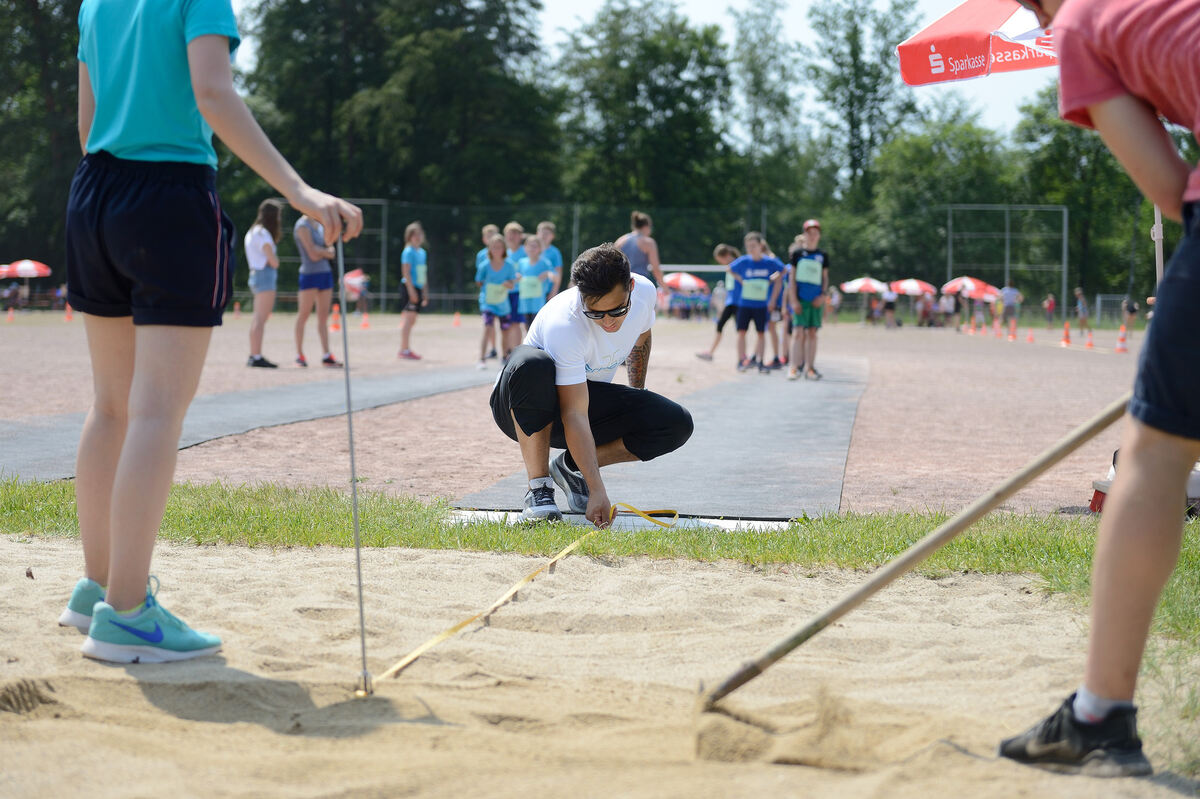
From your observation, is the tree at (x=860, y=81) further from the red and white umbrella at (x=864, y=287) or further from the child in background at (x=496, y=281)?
the child in background at (x=496, y=281)

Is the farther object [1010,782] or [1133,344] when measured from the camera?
[1133,344]

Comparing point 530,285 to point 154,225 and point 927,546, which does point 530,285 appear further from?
point 927,546

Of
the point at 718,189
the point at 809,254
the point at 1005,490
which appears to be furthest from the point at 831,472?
the point at 718,189

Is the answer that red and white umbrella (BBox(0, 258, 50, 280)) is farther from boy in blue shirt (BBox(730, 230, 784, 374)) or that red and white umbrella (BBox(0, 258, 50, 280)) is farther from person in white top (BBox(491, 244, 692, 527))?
person in white top (BBox(491, 244, 692, 527))

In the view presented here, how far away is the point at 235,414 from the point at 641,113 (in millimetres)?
56335

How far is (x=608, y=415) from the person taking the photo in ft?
17.4

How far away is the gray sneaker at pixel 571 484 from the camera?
17.0 feet

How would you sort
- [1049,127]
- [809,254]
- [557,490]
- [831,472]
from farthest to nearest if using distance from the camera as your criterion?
[1049,127]
[809,254]
[831,472]
[557,490]

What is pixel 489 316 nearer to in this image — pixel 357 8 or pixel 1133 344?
pixel 1133 344

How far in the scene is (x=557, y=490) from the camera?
577 cm

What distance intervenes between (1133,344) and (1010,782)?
3085cm

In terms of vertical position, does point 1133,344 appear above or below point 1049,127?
below

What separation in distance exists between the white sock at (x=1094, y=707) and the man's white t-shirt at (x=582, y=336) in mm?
2817

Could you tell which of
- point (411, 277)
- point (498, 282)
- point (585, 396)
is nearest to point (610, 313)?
point (585, 396)
